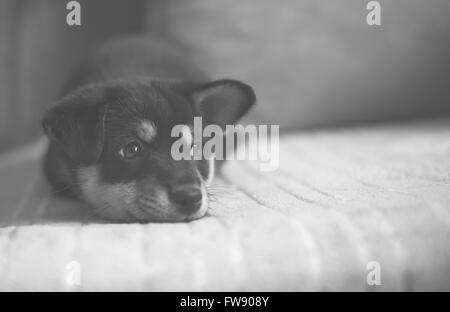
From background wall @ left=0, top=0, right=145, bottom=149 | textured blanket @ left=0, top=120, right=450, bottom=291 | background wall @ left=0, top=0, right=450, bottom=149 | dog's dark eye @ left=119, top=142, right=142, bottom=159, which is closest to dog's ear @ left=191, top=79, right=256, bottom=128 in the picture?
dog's dark eye @ left=119, top=142, right=142, bottom=159

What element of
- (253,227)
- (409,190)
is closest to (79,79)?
(253,227)

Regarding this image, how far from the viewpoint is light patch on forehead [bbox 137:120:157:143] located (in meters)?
1.34

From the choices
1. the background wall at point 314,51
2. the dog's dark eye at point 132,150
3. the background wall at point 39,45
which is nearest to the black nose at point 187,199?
the dog's dark eye at point 132,150

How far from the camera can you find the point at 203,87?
58.2 inches

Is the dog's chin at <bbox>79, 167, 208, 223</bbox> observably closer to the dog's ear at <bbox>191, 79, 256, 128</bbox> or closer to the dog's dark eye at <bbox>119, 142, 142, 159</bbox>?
the dog's dark eye at <bbox>119, 142, 142, 159</bbox>

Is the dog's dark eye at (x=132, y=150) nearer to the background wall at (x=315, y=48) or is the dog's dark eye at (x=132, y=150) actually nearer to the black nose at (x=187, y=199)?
the black nose at (x=187, y=199)

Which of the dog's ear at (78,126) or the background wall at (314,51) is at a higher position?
the background wall at (314,51)

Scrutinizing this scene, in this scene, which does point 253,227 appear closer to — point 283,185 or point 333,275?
point 333,275

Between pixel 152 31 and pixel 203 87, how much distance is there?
0.83 meters

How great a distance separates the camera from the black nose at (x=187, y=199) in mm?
1240

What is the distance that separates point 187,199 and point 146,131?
22 centimetres

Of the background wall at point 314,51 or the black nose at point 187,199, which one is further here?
the background wall at point 314,51

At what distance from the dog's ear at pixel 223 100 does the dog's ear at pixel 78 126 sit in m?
0.29

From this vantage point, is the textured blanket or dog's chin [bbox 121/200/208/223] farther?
dog's chin [bbox 121/200/208/223]
